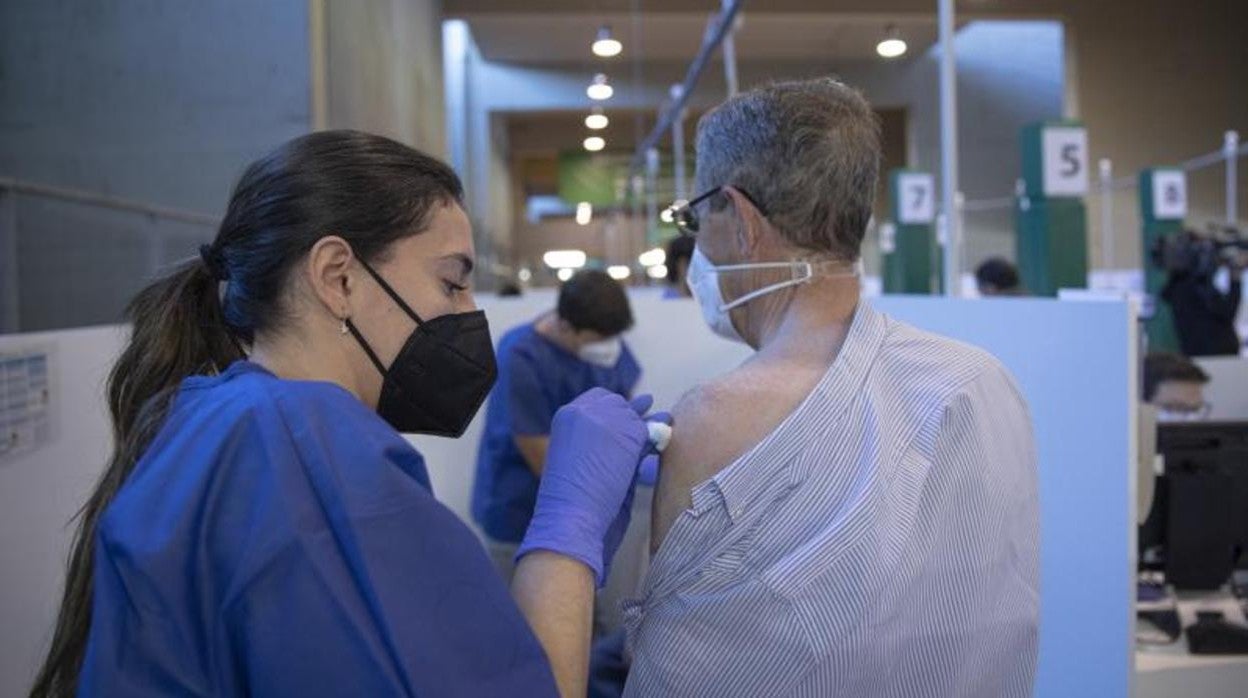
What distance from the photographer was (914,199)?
8.48 metres

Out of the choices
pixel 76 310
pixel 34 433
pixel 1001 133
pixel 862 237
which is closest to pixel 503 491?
pixel 34 433

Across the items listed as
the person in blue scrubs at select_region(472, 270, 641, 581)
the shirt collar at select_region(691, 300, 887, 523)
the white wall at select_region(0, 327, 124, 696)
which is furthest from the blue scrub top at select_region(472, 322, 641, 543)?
Answer: the shirt collar at select_region(691, 300, 887, 523)

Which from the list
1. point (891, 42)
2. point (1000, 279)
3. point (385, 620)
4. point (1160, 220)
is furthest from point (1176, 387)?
point (891, 42)

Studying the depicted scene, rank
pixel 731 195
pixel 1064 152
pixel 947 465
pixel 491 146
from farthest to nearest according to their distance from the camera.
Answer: pixel 491 146, pixel 1064 152, pixel 731 195, pixel 947 465

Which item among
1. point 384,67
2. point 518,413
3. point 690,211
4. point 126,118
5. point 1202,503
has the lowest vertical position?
point 1202,503

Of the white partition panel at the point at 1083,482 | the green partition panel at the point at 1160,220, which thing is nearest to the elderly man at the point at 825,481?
the white partition panel at the point at 1083,482

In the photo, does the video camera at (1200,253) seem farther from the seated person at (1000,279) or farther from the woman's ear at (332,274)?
the woman's ear at (332,274)

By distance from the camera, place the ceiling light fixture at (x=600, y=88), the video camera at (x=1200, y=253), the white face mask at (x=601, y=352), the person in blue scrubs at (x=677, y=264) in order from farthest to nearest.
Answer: the ceiling light fixture at (x=600, y=88), the video camera at (x=1200, y=253), the person in blue scrubs at (x=677, y=264), the white face mask at (x=601, y=352)

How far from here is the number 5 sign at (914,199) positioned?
8422mm

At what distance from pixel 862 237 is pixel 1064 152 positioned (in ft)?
11.2

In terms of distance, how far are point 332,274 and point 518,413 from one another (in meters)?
2.46

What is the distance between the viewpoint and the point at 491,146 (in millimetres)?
17453

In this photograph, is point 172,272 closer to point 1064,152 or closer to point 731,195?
point 731,195

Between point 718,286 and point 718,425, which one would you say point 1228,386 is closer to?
point 718,286
